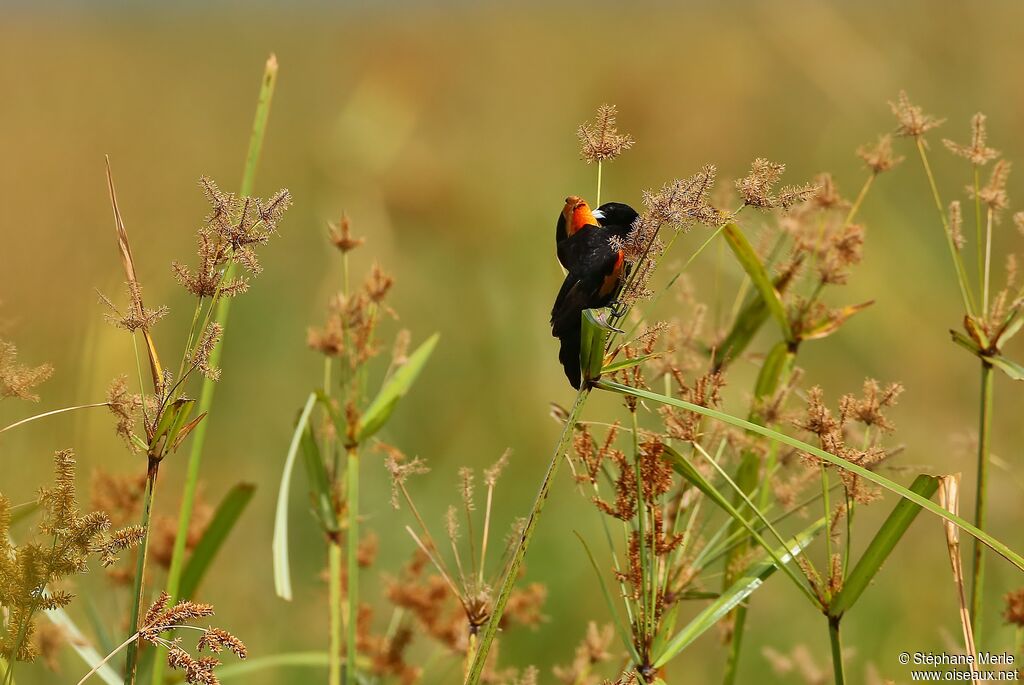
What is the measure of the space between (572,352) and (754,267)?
339 millimetres

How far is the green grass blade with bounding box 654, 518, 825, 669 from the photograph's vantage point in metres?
0.87

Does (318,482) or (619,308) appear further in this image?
(318,482)

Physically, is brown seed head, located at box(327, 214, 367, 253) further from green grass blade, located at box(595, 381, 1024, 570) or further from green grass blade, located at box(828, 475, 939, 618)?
green grass blade, located at box(828, 475, 939, 618)

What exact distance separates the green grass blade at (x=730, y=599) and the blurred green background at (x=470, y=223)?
0.28m

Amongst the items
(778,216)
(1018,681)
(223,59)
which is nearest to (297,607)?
(778,216)

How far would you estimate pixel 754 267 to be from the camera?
1.13 m

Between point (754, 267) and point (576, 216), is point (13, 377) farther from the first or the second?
point (754, 267)

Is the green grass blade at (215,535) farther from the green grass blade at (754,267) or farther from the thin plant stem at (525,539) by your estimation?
the green grass blade at (754,267)

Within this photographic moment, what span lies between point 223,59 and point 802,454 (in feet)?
18.9

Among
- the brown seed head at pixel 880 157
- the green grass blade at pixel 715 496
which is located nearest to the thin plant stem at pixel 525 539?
the green grass blade at pixel 715 496

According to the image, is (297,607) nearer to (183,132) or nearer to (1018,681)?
(1018,681)

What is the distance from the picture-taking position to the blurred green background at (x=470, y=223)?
2.18m

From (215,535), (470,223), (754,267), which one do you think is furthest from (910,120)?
(470,223)

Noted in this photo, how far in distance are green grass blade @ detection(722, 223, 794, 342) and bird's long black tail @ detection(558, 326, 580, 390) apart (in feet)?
0.90
